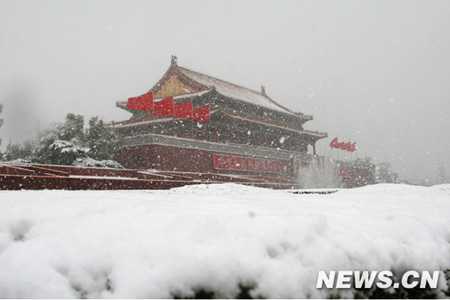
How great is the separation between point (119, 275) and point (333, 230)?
1117mm

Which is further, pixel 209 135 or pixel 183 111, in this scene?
pixel 209 135

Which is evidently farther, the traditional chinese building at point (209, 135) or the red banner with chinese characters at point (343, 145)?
the red banner with chinese characters at point (343, 145)

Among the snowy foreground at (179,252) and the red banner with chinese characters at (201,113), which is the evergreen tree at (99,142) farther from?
→ the snowy foreground at (179,252)

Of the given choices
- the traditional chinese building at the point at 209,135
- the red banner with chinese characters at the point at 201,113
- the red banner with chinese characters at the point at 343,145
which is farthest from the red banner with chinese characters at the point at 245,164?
the red banner with chinese characters at the point at 343,145

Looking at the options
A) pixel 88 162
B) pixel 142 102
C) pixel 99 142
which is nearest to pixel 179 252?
pixel 88 162

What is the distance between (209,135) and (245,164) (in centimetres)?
232

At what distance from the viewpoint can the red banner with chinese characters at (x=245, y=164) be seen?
643 inches

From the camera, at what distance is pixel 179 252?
5.07 feet

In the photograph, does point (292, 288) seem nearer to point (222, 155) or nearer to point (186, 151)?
point (186, 151)

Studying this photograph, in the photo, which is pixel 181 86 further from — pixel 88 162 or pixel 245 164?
pixel 88 162

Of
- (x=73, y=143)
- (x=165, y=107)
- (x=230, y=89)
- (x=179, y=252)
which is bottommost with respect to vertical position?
(x=179, y=252)

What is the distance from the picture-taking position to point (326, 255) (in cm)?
167

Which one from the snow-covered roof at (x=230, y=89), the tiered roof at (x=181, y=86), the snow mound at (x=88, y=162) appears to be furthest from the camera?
the snow-covered roof at (x=230, y=89)

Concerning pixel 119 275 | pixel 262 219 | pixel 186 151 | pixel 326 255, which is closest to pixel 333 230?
pixel 326 255
